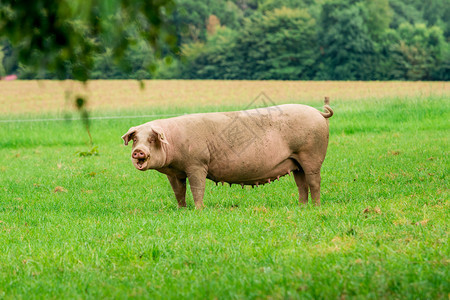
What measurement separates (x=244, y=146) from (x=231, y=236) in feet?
6.47

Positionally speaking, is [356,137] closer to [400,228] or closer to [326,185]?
[326,185]

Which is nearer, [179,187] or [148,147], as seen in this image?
[148,147]

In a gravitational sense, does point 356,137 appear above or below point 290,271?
below

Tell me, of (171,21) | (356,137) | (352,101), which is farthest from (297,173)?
(352,101)

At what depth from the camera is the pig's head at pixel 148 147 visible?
22.5 ft

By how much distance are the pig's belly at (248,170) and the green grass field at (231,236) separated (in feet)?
1.46

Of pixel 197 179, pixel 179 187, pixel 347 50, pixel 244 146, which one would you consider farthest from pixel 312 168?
pixel 347 50

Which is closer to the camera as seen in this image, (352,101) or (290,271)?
(290,271)

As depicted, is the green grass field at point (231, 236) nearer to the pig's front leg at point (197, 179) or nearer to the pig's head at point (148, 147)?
the pig's front leg at point (197, 179)

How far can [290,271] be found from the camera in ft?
15.0

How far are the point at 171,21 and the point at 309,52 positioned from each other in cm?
6141

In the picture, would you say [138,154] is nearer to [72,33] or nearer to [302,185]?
[302,185]

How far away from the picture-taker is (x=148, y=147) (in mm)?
6965

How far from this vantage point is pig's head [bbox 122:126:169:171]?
686 cm
